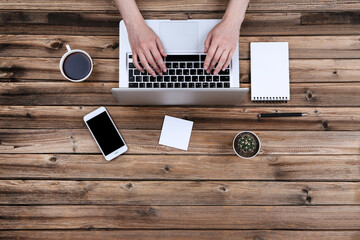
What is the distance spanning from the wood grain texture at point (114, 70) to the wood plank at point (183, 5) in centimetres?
23

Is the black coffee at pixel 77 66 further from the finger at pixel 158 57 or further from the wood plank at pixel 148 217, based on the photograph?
the wood plank at pixel 148 217

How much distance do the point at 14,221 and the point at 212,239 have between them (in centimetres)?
83

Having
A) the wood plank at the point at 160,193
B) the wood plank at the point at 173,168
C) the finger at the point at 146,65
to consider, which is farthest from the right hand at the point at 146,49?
the wood plank at the point at 160,193

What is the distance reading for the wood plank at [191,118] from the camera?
1165 mm

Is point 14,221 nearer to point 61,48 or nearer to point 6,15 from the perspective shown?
point 61,48

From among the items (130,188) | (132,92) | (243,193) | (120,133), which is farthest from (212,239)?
(132,92)

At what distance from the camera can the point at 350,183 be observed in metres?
1.16

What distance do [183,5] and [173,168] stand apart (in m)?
0.72

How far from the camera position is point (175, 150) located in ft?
3.79

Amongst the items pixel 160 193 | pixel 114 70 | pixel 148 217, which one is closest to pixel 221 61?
pixel 114 70

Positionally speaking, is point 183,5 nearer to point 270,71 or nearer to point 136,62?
point 136,62

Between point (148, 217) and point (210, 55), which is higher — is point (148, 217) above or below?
below

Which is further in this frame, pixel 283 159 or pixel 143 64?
pixel 283 159

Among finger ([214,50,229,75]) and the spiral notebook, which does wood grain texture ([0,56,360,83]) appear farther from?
finger ([214,50,229,75])
